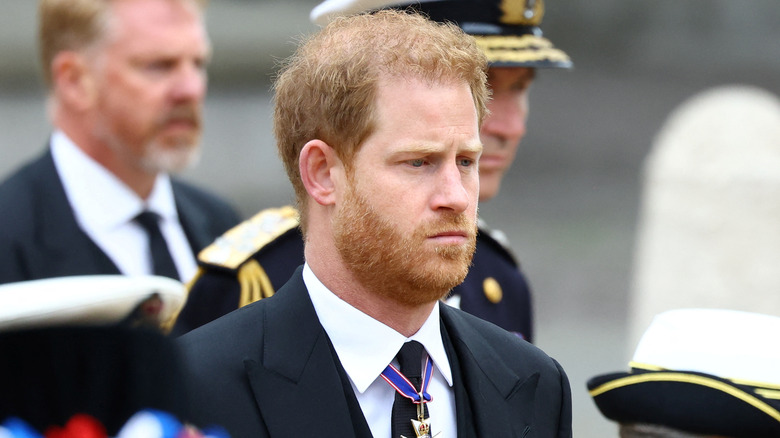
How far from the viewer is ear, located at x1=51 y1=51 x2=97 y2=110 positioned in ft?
13.5

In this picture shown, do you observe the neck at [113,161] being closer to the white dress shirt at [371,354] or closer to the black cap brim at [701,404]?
the white dress shirt at [371,354]

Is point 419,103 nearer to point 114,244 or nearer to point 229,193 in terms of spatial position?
point 114,244

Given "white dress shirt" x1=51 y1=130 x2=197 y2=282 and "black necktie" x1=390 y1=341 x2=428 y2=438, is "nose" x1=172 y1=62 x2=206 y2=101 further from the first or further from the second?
"black necktie" x1=390 y1=341 x2=428 y2=438

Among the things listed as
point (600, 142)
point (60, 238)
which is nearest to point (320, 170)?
point (60, 238)

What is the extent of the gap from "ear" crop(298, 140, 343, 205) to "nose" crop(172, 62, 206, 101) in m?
2.01

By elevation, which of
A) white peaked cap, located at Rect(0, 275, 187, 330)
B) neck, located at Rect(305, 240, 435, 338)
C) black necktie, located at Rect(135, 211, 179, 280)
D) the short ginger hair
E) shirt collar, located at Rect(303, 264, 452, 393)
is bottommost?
black necktie, located at Rect(135, 211, 179, 280)

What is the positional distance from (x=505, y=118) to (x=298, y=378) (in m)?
1.64

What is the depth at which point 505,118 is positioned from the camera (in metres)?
3.76

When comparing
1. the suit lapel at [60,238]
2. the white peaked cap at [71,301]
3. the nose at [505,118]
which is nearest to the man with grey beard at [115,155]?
the suit lapel at [60,238]

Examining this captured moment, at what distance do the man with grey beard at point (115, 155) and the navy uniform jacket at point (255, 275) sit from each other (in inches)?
20.9

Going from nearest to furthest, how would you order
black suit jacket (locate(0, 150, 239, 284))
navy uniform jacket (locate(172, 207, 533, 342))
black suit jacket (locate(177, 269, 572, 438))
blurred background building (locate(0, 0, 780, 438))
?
black suit jacket (locate(177, 269, 572, 438)) < navy uniform jacket (locate(172, 207, 533, 342)) < black suit jacket (locate(0, 150, 239, 284)) < blurred background building (locate(0, 0, 780, 438))

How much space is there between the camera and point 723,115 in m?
7.70

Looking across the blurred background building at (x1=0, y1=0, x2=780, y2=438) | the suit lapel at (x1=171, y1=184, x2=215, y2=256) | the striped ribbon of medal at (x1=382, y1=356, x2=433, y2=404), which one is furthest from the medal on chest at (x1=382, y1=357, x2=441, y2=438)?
the blurred background building at (x1=0, y1=0, x2=780, y2=438)

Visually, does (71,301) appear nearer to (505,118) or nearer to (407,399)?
(407,399)
